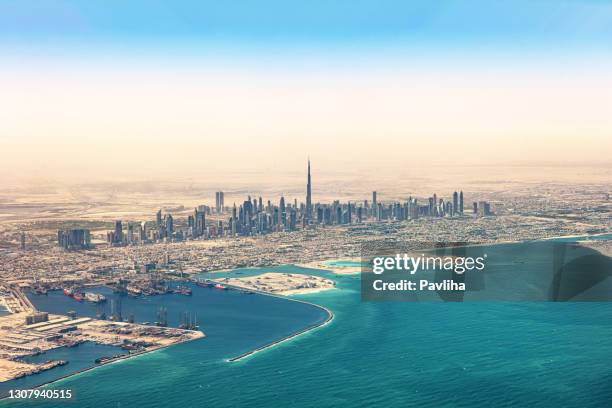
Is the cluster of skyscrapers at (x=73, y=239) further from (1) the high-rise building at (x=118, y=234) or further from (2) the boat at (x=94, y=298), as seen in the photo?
(2) the boat at (x=94, y=298)

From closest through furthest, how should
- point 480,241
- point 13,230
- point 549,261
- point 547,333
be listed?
point 547,333 → point 549,261 → point 13,230 → point 480,241

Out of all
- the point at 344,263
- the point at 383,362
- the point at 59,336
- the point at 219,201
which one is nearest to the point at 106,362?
the point at 59,336

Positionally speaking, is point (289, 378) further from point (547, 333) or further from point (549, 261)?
point (549, 261)

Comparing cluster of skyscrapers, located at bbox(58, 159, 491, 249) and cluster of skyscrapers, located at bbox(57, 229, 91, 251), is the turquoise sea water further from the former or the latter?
cluster of skyscrapers, located at bbox(57, 229, 91, 251)

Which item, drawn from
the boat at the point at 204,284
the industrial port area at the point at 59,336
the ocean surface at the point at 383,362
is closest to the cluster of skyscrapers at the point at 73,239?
the boat at the point at 204,284

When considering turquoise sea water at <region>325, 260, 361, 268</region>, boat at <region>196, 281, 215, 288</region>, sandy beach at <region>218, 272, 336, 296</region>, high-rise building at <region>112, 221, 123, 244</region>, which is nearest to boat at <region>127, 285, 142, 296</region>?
boat at <region>196, 281, 215, 288</region>

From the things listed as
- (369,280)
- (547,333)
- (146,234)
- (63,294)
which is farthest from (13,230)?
(547,333)

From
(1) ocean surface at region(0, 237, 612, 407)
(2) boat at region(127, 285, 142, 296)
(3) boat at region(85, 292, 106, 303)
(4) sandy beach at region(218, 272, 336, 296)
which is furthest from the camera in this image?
(4) sandy beach at region(218, 272, 336, 296)

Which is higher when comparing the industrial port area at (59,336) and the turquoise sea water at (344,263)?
the turquoise sea water at (344,263)
